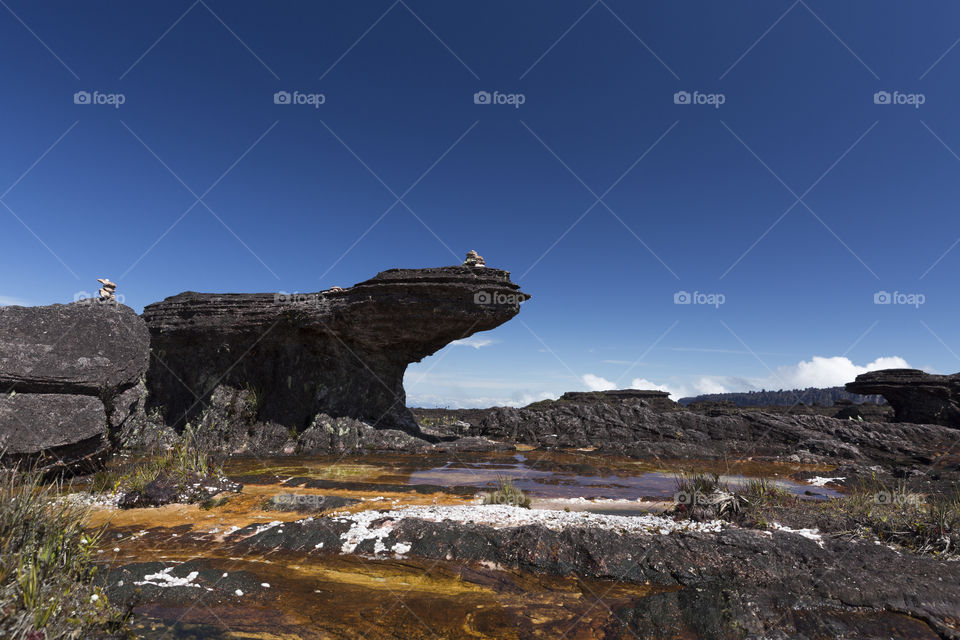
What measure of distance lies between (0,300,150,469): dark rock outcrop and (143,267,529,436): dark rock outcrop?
27.1ft

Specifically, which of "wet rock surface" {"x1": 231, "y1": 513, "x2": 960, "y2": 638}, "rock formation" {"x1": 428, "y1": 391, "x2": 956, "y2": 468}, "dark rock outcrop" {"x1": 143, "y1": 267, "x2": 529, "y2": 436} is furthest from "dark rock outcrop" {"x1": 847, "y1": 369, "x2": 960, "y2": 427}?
"wet rock surface" {"x1": 231, "y1": 513, "x2": 960, "y2": 638}

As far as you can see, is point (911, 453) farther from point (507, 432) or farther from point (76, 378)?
point (76, 378)

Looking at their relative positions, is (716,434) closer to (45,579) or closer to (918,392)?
(918,392)

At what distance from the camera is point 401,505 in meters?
8.20

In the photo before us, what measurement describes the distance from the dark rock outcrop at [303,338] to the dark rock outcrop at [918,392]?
102 feet

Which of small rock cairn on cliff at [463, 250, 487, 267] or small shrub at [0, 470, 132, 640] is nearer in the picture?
small shrub at [0, 470, 132, 640]

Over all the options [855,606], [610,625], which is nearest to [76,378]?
[610,625]

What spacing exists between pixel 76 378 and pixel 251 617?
7.52 m

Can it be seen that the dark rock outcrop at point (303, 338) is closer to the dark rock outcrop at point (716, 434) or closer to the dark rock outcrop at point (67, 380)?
the dark rock outcrop at point (716, 434)

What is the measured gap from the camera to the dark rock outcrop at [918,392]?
28.4 meters

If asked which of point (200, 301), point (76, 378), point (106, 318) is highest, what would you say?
point (200, 301)

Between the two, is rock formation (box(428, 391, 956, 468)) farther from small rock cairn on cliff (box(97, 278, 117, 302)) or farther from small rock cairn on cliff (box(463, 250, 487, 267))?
small rock cairn on cliff (box(97, 278, 117, 302))

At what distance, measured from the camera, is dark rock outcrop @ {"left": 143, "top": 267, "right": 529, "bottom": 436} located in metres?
17.5

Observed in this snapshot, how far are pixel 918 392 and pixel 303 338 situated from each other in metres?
40.0
